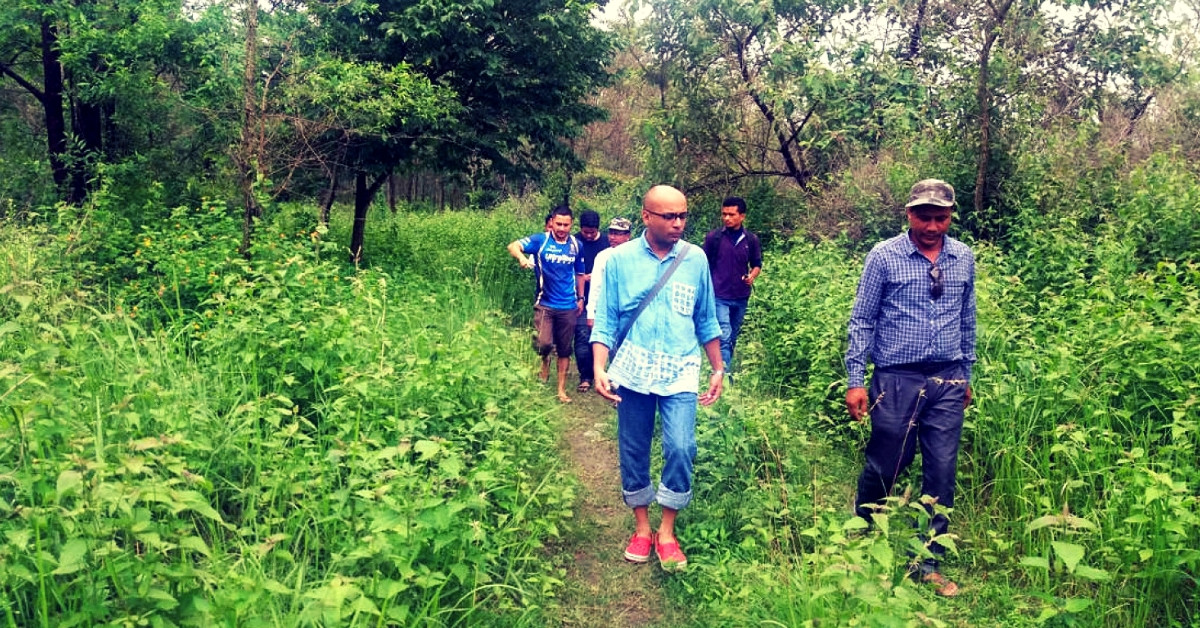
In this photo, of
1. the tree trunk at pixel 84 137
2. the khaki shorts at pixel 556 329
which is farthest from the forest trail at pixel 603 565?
the tree trunk at pixel 84 137

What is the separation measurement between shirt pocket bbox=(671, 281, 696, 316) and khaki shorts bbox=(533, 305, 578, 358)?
11.3ft

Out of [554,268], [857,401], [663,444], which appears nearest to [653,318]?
[663,444]

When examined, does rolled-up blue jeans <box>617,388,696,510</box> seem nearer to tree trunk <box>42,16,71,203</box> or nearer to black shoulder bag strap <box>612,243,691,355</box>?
black shoulder bag strap <box>612,243,691,355</box>

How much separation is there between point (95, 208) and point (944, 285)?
31.5 ft

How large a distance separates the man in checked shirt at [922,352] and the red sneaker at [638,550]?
130cm

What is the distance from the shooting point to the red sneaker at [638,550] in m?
4.45

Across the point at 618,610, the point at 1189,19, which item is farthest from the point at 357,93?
the point at 1189,19

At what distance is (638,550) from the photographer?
4.48m

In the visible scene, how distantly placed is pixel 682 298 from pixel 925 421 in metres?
1.33

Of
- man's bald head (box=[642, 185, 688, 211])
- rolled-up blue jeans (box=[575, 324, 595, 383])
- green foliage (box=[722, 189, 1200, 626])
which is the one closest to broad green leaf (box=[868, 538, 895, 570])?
green foliage (box=[722, 189, 1200, 626])

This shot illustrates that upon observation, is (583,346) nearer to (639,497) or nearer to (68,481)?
(639,497)

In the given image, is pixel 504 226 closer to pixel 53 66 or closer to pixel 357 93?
pixel 357 93

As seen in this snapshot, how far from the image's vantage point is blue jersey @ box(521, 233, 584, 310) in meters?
7.56

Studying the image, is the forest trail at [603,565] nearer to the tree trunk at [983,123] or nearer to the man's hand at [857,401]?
the man's hand at [857,401]
